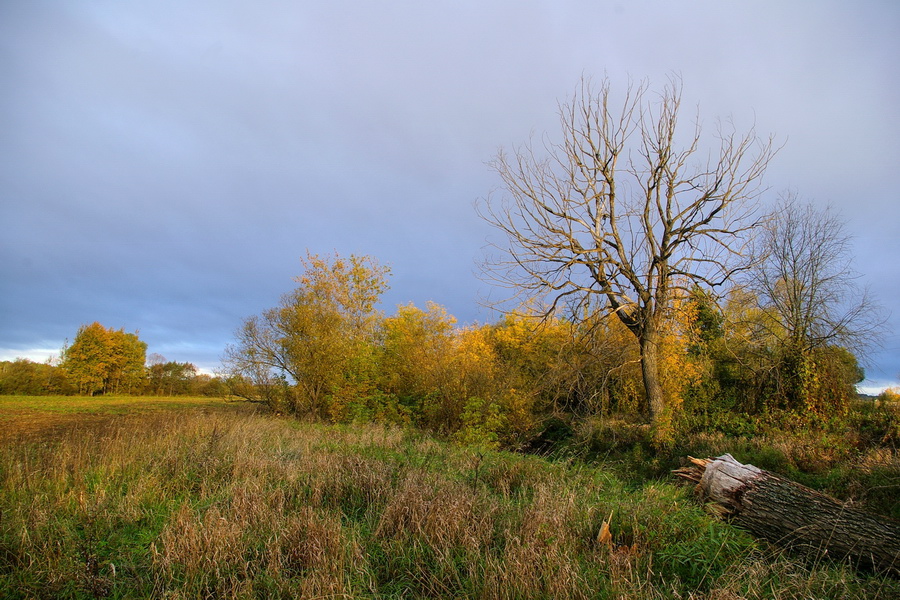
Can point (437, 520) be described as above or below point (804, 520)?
above

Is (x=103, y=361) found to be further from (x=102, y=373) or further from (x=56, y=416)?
(x=56, y=416)

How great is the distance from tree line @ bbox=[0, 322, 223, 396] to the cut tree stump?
4386cm

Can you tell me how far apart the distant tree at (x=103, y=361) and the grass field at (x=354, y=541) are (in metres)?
51.2

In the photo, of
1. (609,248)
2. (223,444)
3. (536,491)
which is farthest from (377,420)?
(536,491)

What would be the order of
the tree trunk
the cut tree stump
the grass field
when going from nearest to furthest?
the grass field, the cut tree stump, the tree trunk

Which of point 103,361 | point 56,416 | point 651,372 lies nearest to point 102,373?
point 103,361

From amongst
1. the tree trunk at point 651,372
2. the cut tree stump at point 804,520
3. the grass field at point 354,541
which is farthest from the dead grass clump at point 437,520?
the tree trunk at point 651,372

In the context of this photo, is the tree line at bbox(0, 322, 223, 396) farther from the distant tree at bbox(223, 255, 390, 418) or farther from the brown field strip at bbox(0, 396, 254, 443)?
the distant tree at bbox(223, 255, 390, 418)

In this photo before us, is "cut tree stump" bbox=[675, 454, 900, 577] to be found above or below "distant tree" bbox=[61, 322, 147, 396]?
below

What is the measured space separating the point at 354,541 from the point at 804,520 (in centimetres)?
472

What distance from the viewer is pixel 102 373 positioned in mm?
46250

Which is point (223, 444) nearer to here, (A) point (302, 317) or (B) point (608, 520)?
(B) point (608, 520)

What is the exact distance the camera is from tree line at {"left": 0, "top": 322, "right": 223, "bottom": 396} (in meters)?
43.0

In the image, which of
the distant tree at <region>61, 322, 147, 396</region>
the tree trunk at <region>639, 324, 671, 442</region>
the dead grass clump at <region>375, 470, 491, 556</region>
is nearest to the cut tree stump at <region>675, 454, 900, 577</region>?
the dead grass clump at <region>375, 470, 491, 556</region>
